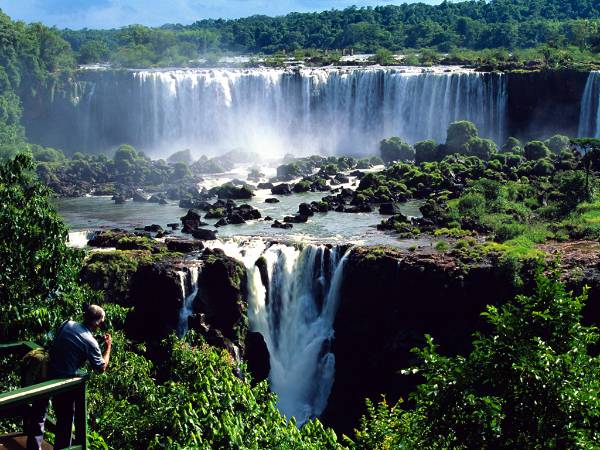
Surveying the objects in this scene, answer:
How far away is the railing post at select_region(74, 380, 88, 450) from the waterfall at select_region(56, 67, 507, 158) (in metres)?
62.1

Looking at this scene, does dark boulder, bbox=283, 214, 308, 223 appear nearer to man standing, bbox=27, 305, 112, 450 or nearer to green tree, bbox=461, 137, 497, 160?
green tree, bbox=461, 137, 497, 160

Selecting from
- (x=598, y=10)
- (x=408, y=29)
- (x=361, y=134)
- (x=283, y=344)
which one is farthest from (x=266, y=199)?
(x=598, y=10)

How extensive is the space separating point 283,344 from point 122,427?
22516 mm

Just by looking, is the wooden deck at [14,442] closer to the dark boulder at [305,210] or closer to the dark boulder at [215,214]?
A: the dark boulder at [305,210]

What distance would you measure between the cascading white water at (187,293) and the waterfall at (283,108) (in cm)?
3869

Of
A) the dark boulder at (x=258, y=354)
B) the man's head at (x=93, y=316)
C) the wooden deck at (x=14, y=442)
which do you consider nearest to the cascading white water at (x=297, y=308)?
the dark boulder at (x=258, y=354)

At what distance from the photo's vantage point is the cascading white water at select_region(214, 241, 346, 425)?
1422 inches

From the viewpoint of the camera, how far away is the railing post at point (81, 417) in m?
9.23

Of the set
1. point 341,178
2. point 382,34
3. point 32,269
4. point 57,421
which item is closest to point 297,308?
point 341,178

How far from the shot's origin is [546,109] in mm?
68000

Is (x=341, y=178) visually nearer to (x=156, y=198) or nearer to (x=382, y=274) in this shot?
(x=156, y=198)

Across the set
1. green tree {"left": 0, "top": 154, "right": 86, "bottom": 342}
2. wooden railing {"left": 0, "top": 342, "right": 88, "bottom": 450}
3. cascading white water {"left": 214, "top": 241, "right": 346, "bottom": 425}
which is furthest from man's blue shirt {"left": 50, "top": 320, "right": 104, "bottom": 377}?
cascading white water {"left": 214, "top": 241, "right": 346, "bottom": 425}

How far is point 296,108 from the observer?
249ft

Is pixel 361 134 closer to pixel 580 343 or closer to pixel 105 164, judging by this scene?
pixel 105 164
